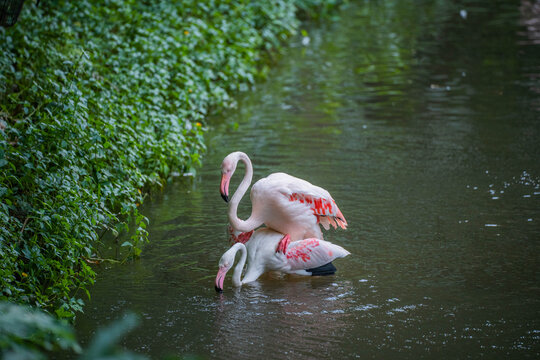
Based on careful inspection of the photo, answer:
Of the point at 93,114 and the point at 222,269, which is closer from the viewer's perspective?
the point at 222,269

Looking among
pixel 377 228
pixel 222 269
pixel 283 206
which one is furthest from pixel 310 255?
pixel 377 228

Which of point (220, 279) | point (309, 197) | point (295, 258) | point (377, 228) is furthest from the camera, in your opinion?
point (377, 228)

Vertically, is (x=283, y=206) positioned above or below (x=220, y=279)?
above

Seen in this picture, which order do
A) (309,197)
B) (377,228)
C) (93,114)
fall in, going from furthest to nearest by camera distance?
1. (93,114)
2. (377,228)
3. (309,197)

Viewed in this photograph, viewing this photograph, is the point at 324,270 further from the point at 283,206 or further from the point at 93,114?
the point at 93,114

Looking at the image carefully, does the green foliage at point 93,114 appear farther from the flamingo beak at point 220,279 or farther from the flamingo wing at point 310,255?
the flamingo wing at point 310,255

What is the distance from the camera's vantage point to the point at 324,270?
5.80m

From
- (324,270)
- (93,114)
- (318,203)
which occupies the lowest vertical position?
(324,270)

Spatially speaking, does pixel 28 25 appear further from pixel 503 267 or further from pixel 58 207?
pixel 503 267

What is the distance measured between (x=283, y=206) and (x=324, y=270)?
60cm

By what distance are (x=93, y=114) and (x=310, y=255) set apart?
274 centimetres

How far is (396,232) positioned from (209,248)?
5.48 ft

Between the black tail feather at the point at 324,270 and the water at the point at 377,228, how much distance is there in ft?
0.18

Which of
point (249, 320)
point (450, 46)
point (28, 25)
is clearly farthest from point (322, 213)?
point (450, 46)
